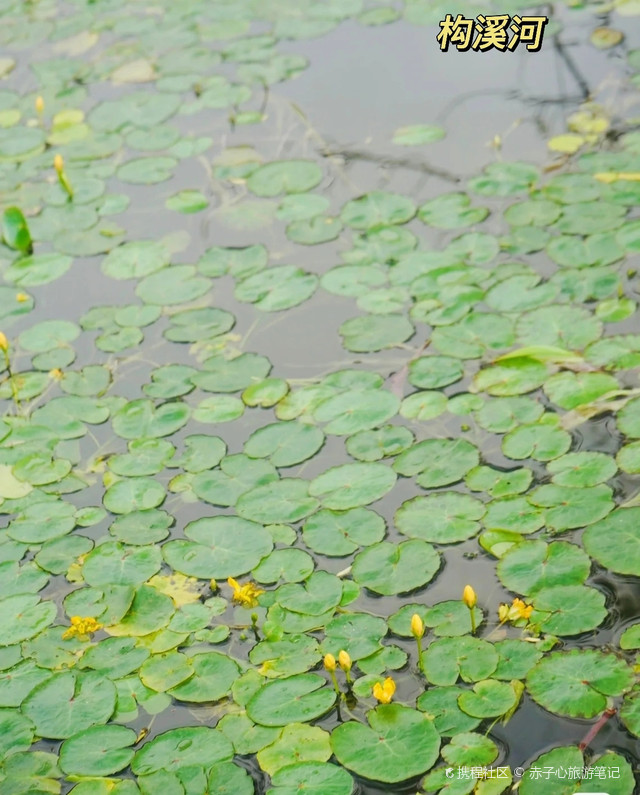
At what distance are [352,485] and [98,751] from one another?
911mm

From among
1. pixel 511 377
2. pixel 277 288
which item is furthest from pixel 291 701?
pixel 277 288

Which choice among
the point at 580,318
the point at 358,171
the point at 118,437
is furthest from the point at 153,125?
the point at 580,318

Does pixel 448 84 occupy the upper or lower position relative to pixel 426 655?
upper

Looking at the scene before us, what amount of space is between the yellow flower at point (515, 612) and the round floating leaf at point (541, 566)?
7cm

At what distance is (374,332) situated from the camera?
3123mm

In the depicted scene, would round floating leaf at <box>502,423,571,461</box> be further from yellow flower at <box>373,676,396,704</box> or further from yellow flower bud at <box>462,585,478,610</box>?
yellow flower at <box>373,676,396,704</box>

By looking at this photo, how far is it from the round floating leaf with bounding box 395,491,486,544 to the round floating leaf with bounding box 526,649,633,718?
42 centimetres

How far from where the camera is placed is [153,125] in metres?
4.26

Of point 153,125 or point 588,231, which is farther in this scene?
point 153,125

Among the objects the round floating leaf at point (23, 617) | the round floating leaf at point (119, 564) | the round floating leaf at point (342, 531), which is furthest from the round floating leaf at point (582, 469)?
the round floating leaf at point (23, 617)

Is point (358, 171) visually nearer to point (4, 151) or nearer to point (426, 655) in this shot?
point (4, 151)

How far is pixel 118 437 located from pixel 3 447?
0.34 metres

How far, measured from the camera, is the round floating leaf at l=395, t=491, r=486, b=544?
8.06 ft

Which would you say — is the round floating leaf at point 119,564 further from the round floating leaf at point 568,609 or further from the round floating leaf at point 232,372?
the round floating leaf at point 568,609
